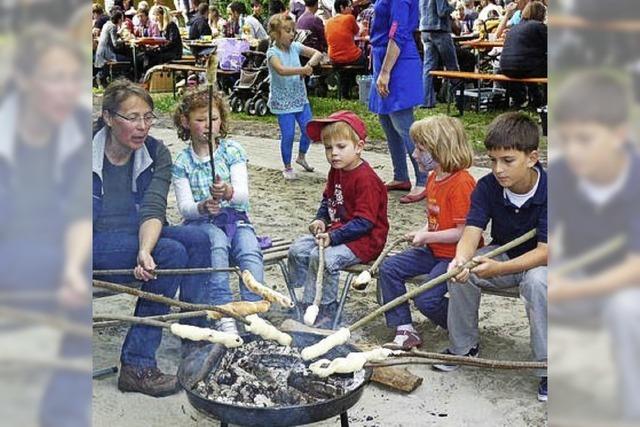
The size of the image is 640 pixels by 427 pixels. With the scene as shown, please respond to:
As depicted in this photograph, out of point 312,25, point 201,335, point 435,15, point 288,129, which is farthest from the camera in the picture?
point 312,25

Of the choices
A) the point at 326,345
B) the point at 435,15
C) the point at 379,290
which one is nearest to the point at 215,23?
the point at 435,15

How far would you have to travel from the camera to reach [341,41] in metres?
11.7

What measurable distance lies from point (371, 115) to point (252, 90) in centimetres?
149

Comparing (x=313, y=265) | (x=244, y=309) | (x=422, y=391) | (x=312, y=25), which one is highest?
(x=312, y=25)

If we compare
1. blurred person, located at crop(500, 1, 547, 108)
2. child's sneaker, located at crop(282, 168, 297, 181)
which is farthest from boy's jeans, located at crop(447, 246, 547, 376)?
blurred person, located at crop(500, 1, 547, 108)

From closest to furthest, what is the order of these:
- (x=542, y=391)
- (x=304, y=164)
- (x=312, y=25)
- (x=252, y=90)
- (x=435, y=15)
Result: (x=542, y=391) < (x=304, y=164) < (x=435, y=15) < (x=252, y=90) < (x=312, y=25)

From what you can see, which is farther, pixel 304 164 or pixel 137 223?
pixel 304 164

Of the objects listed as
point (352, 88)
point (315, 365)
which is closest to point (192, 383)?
point (315, 365)

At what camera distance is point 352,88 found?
483 inches

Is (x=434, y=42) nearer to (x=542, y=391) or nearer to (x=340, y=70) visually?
(x=340, y=70)

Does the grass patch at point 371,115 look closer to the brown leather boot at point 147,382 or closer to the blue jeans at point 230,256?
the blue jeans at point 230,256

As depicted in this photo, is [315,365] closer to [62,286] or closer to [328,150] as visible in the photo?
[328,150]

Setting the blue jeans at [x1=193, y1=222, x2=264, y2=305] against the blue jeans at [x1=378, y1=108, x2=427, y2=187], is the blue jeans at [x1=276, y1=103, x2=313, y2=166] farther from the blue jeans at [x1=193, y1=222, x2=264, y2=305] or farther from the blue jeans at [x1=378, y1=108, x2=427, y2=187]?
the blue jeans at [x1=193, y1=222, x2=264, y2=305]

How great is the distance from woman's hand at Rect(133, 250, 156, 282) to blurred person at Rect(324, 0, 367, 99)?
845cm
